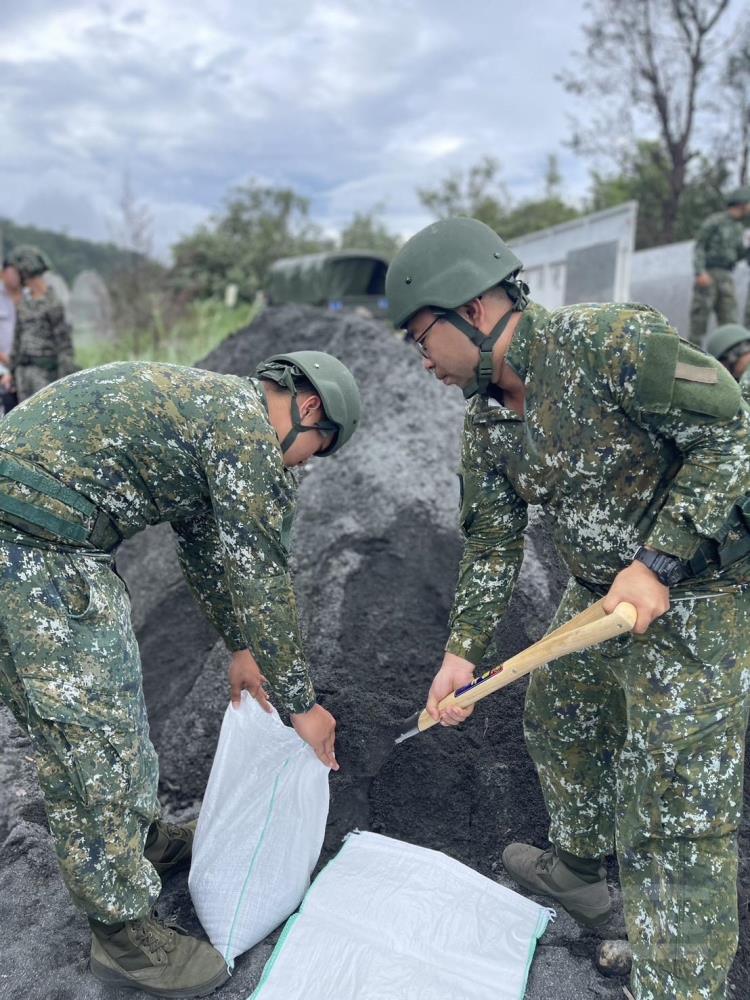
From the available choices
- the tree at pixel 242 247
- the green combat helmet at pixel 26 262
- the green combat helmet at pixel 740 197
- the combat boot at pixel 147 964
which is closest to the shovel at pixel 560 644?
the combat boot at pixel 147 964

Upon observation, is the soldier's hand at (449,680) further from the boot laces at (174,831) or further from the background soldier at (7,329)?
the background soldier at (7,329)

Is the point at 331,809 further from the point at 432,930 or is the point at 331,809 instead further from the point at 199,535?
the point at 199,535

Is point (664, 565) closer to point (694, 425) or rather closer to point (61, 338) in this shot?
point (694, 425)

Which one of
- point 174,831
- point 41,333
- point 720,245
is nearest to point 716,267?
point 720,245

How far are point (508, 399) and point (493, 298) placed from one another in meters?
0.25

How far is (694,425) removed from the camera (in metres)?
1.60

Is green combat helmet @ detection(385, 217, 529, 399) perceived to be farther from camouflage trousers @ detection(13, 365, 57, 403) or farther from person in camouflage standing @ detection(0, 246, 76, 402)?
camouflage trousers @ detection(13, 365, 57, 403)

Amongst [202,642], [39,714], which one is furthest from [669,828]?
[202,642]

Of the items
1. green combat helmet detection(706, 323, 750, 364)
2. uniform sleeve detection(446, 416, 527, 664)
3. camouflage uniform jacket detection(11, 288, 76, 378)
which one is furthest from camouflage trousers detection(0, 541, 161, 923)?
camouflage uniform jacket detection(11, 288, 76, 378)

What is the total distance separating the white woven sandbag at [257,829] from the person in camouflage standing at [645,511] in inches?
18.7

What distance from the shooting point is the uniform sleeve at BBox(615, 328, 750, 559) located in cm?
158

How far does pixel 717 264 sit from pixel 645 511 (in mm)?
7047

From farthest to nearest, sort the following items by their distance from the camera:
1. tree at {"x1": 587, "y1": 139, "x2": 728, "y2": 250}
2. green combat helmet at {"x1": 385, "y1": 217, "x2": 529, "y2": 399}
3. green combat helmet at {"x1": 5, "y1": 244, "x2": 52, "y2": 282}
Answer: tree at {"x1": 587, "y1": 139, "x2": 728, "y2": 250}, green combat helmet at {"x1": 5, "y1": 244, "x2": 52, "y2": 282}, green combat helmet at {"x1": 385, "y1": 217, "x2": 529, "y2": 399}

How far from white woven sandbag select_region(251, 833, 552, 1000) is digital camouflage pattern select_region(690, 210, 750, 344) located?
23.0 feet
